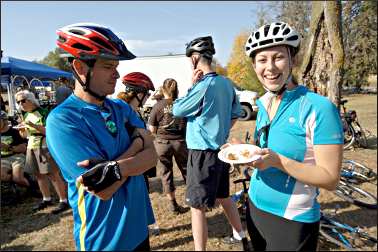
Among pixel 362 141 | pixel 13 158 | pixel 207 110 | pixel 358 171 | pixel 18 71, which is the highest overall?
pixel 18 71

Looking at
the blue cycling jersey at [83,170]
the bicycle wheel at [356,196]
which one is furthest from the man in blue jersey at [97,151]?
the bicycle wheel at [356,196]

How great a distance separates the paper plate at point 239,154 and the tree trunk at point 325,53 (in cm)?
742

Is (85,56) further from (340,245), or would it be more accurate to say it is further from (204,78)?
(340,245)

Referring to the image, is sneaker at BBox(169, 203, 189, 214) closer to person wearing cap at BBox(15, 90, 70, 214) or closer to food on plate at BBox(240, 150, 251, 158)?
person wearing cap at BBox(15, 90, 70, 214)

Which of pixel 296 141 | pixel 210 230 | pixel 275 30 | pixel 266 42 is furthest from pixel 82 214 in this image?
pixel 210 230

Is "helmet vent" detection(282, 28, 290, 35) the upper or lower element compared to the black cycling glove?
upper

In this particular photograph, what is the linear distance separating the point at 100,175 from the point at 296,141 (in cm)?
122

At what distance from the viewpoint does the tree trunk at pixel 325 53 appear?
7973 mm

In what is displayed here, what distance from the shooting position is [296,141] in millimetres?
1835

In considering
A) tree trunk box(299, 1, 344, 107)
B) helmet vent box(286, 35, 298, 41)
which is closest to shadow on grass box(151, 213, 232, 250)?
helmet vent box(286, 35, 298, 41)

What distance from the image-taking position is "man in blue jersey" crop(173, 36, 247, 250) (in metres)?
3.41

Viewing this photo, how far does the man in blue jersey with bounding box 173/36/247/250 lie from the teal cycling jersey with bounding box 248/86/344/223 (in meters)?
1.36

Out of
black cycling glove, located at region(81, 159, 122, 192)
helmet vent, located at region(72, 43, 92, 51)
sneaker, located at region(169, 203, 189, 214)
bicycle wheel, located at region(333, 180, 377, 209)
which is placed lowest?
sneaker, located at region(169, 203, 189, 214)

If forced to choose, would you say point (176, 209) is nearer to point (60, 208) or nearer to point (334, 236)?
point (60, 208)
